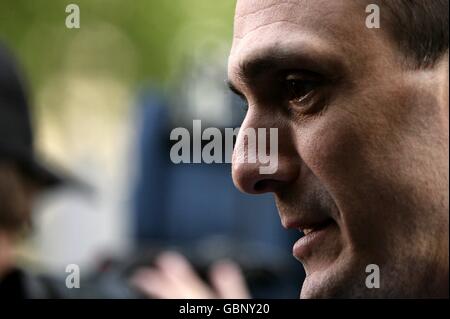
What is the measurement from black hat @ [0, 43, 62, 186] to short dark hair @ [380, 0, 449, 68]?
1.45 m

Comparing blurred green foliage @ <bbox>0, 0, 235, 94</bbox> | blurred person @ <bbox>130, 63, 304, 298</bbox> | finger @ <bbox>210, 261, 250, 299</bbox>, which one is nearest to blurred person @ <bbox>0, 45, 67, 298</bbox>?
finger @ <bbox>210, 261, 250, 299</bbox>

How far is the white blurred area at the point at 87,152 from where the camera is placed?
493 cm

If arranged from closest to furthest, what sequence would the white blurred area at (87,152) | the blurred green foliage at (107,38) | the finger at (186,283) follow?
the finger at (186,283) → the white blurred area at (87,152) → the blurred green foliage at (107,38)

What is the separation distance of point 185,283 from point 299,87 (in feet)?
3.71

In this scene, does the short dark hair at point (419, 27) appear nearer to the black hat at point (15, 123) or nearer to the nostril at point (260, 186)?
the nostril at point (260, 186)

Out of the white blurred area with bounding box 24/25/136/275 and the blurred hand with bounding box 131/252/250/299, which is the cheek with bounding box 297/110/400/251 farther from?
the white blurred area with bounding box 24/25/136/275

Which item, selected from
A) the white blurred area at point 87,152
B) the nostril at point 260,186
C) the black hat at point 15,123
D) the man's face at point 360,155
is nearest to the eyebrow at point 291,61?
the man's face at point 360,155

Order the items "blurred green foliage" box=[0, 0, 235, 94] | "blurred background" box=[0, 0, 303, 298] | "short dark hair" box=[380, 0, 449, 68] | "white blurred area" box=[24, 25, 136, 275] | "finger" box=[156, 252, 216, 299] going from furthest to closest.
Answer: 1. "blurred green foliage" box=[0, 0, 235, 94]
2. "white blurred area" box=[24, 25, 136, 275]
3. "blurred background" box=[0, 0, 303, 298]
4. "finger" box=[156, 252, 216, 299]
5. "short dark hair" box=[380, 0, 449, 68]

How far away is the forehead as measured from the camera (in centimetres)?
133

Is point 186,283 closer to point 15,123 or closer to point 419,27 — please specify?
point 15,123

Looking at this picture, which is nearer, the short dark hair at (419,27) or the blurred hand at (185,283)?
the short dark hair at (419,27)

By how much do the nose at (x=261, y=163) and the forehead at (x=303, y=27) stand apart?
0.38 ft

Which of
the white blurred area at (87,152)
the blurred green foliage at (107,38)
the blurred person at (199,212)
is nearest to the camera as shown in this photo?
the blurred person at (199,212)
